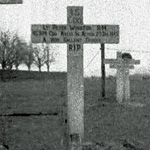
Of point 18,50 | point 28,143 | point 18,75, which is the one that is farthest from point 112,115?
point 18,50

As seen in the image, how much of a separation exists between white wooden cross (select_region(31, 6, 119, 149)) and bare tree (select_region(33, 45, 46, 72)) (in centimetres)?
7140

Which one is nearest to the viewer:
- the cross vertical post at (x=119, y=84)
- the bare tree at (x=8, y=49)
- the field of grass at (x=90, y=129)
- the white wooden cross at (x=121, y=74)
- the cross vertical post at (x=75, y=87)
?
the cross vertical post at (x=75, y=87)

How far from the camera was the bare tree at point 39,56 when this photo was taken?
3125 inches

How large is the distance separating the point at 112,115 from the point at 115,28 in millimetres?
7235

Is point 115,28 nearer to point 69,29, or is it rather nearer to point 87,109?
point 69,29

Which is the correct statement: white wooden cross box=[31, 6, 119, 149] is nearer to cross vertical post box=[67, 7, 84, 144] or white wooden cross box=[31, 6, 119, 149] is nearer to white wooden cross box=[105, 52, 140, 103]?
cross vertical post box=[67, 7, 84, 144]

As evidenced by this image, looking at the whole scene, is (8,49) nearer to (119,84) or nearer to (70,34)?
(119,84)

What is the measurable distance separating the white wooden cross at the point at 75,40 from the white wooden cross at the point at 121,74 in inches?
458

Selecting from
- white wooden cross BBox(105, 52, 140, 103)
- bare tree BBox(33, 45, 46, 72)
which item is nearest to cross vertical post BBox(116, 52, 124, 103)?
white wooden cross BBox(105, 52, 140, 103)

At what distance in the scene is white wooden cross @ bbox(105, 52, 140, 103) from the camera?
741 inches

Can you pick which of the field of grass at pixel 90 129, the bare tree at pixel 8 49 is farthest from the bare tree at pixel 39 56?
the field of grass at pixel 90 129

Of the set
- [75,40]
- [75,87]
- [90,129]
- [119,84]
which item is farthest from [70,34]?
[119,84]

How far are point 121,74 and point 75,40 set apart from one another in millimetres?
12486

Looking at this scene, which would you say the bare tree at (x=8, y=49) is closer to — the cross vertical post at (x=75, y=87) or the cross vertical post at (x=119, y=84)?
the cross vertical post at (x=119, y=84)
